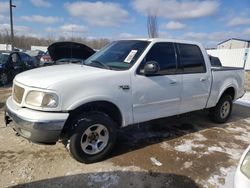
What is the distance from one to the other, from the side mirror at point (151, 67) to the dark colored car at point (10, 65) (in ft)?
28.7

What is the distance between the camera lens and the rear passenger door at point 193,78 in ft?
16.7

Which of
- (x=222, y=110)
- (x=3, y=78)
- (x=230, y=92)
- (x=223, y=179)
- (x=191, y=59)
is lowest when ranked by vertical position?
(x=223, y=179)

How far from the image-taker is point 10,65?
11.6 metres

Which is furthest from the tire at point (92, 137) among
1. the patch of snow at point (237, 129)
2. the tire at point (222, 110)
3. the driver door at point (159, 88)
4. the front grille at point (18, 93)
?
the patch of snow at point (237, 129)

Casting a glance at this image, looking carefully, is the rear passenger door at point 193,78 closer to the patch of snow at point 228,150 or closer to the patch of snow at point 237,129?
the patch of snow at point 228,150

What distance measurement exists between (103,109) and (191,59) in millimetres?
2288

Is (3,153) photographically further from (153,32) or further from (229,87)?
(153,32)

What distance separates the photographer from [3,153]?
14.0 ft

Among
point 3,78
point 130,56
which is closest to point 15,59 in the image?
point 3,78

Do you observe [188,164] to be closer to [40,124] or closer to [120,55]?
[120,55]

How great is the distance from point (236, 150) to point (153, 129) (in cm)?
173

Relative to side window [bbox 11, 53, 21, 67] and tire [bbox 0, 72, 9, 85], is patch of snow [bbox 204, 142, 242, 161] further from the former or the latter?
side window [bbox 11, 53, 21, 67]

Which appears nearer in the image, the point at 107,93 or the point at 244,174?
the point at 244,174

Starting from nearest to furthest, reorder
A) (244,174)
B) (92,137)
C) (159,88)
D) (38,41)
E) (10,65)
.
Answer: (244,174) < (92,137) < (159,88) < (10,65) < (38,41)
